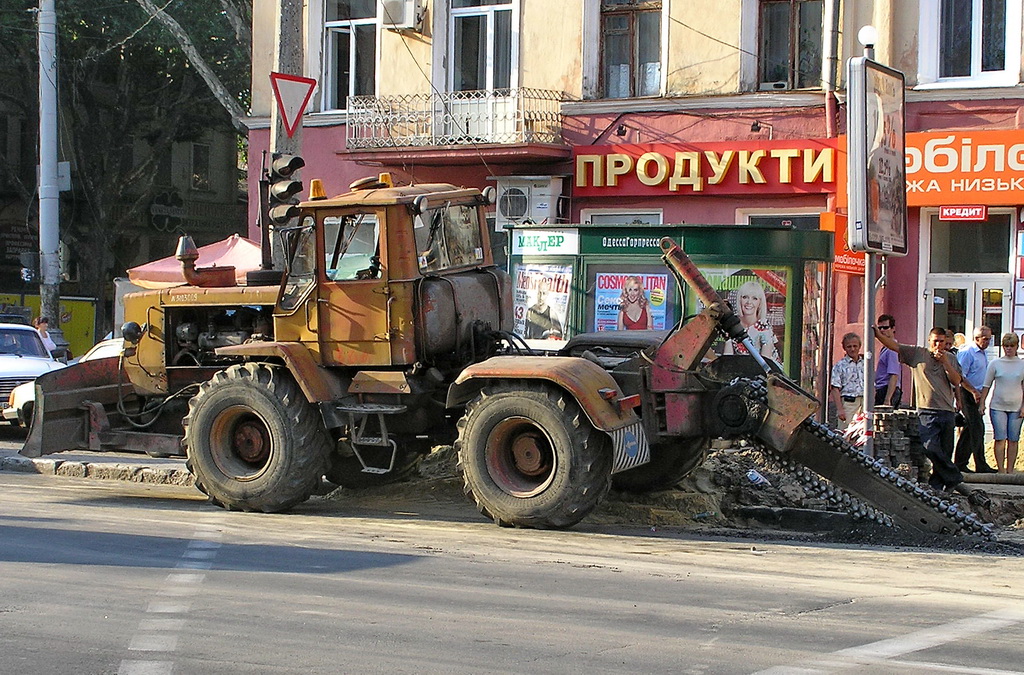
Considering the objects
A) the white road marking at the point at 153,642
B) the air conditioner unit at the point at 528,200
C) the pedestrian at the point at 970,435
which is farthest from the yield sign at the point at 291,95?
the air conditioner unit at the point at 528,200

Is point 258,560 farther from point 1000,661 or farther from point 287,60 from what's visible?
point 287,60

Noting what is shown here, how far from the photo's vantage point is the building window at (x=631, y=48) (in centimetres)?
2114

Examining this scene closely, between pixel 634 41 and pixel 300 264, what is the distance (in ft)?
35.0

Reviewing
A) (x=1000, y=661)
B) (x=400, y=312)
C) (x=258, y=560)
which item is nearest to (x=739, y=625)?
(x=1000, y=661)

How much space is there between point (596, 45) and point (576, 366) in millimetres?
11518

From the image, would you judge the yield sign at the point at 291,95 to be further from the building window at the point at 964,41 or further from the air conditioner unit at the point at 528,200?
the building window at the point at 964,41

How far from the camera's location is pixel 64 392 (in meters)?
12.8

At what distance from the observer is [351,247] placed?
11.7m

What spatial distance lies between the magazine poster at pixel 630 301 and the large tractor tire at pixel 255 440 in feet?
19.0

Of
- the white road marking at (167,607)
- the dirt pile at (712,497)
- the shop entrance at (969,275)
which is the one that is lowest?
the dirt pile at (712,497)

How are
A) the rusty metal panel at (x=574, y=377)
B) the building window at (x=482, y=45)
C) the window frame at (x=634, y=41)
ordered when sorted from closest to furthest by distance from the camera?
the rusty metal panel at (x=574, y=377) → the window frame at (x=634, y=41) → the building window at (x=482, y=45)

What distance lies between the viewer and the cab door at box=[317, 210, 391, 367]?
11.6 metres

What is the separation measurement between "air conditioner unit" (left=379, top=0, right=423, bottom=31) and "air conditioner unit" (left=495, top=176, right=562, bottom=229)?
2.90m

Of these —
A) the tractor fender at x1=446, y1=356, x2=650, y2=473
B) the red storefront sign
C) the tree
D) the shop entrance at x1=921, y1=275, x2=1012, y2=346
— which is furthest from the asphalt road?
the tree
